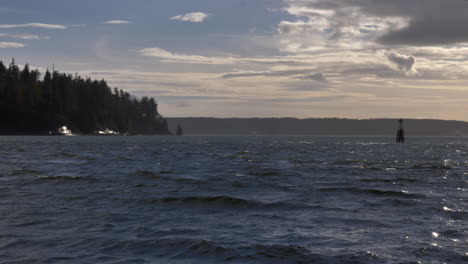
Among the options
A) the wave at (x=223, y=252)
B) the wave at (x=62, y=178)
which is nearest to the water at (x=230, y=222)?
A: the wave at (x=223, y=252)

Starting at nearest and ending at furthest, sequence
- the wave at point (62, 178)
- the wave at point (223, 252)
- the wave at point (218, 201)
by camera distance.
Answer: the wave at point (223, 252), the wave at point (218, 201), the wave at point (62, 178)

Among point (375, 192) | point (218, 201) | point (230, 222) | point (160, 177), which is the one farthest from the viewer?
point (160, 177)

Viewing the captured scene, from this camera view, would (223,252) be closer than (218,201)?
Yes

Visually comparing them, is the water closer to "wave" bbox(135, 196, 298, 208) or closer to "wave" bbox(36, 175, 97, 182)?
"wave" bbox(135, 196, 298, 208)

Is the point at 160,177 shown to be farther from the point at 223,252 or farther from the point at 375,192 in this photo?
the point at 223,252

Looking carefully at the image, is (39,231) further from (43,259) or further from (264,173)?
(264,173)

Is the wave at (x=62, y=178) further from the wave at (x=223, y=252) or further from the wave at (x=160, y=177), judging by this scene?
the wave at (x=223, y=252)

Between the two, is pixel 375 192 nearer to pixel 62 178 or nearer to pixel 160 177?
pixel 160 177

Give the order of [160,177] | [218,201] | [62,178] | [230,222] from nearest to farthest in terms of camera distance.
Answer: [230,222] → [218,201] → [62,178] → [160,177]

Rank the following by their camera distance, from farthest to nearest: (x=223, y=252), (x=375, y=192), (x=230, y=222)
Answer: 1. (x=375, y=192)
2. (x=230, y=222)
3. (x=223, y=252)

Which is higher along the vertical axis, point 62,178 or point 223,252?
point 223,252

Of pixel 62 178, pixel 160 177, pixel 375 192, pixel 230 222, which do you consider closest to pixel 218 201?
pixel 230 222

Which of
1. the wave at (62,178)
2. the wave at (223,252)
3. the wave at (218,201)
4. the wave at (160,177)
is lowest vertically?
the wave at (160,177)

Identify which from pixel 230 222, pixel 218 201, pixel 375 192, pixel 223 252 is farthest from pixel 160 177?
pixel 223 252
